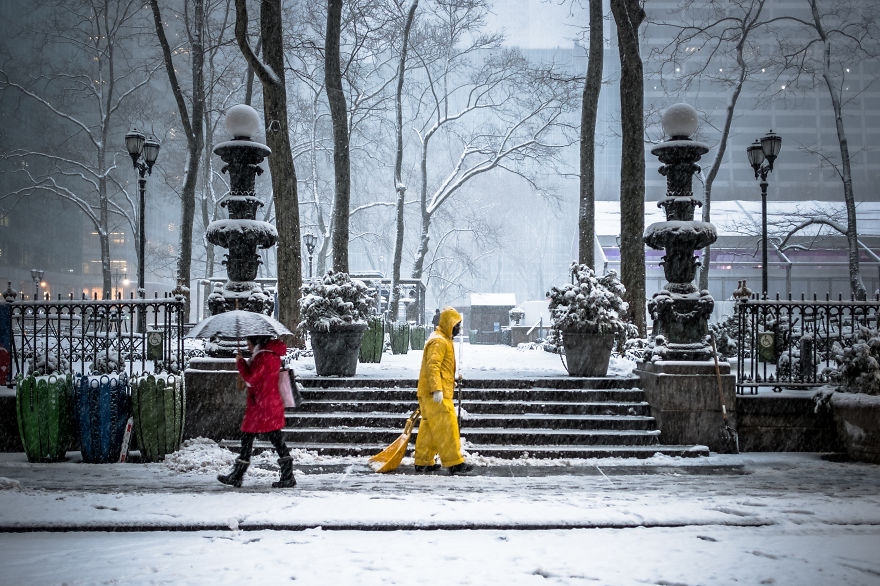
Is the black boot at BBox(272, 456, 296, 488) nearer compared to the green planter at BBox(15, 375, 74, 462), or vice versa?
the black boot at BBox(272, 456, 296, 488)

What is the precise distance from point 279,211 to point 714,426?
10018mm

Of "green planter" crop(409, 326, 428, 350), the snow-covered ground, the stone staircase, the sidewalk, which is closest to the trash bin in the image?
the snow-covered ground

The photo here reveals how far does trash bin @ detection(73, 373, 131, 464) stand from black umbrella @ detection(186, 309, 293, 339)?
2.12 metres

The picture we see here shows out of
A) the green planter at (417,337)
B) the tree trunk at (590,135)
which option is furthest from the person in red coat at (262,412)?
the green planter at (417,337)

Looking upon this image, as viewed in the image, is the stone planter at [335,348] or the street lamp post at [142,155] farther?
the street lamp post at [142,155]

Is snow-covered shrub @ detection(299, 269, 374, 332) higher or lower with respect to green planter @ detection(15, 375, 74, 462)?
higher

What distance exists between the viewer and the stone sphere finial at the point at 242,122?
10.1 meters

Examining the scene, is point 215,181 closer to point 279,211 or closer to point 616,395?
point 279,211

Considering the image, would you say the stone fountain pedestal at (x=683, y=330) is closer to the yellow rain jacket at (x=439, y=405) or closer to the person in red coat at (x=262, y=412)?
the yellow rain jacket at (x=439, y=405)

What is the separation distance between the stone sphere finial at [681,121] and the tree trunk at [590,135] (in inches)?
339

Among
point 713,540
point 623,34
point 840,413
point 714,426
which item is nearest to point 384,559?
point 713,540

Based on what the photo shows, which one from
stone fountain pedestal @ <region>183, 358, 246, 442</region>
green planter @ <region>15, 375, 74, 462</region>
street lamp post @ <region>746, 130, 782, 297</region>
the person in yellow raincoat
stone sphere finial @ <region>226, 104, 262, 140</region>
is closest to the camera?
the person in yellow raincoat

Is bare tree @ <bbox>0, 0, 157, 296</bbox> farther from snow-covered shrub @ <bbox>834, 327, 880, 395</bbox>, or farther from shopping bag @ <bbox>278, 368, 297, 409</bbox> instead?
snow-covered shrub @ <bbox>834, 327, 880, 395</bbox>

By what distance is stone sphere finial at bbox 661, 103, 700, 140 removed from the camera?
32.5 ft
